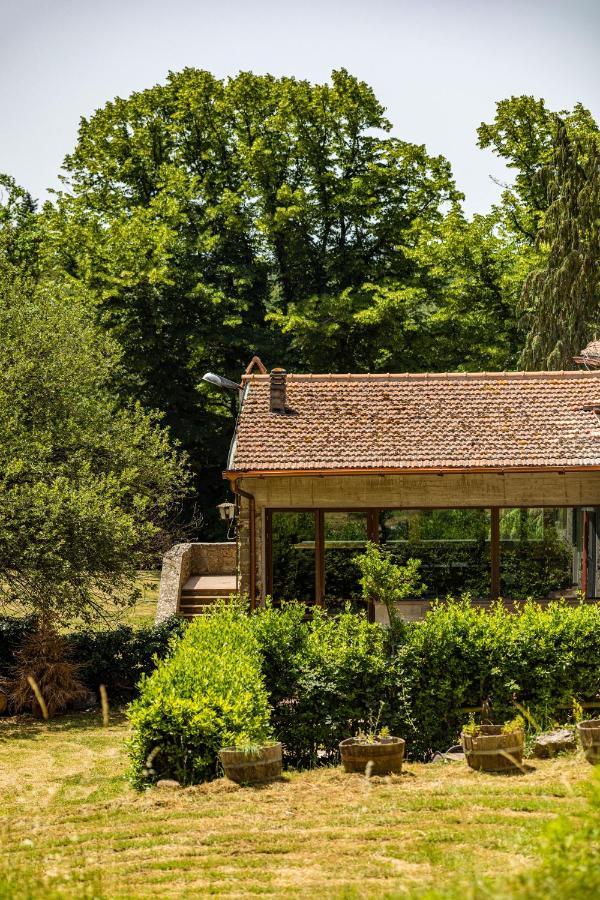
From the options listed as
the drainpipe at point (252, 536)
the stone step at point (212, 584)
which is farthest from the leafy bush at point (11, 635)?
the stone step at point (212, 584)

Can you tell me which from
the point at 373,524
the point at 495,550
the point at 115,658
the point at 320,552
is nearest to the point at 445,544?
the point at 495,550

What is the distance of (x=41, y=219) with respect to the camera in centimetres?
3812

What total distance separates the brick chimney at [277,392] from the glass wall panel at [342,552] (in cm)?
281

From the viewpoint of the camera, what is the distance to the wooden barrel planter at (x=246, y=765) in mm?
10477

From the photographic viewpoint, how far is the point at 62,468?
67.9ft

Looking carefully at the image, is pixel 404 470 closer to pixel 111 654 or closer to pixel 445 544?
pixel 445 544

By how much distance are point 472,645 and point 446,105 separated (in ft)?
29.5

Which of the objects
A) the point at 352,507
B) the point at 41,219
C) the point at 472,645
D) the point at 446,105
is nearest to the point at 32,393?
the point at 352,507

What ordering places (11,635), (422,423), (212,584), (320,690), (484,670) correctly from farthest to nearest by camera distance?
(212,584)
(422,423)
(11,635)
(484,670)
(320,690)

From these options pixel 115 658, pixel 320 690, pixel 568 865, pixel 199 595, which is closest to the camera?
pixel 568 865

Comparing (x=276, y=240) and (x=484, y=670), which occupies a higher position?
(x=276, y=240)

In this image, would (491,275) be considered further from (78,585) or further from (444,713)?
(444,713)

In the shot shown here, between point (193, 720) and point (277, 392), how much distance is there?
38.5ft

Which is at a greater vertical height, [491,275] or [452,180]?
[452,180]
